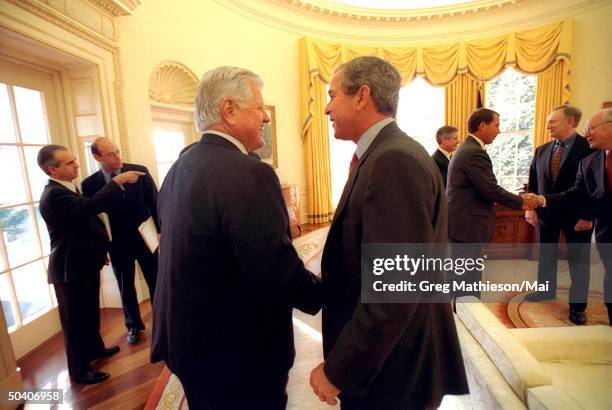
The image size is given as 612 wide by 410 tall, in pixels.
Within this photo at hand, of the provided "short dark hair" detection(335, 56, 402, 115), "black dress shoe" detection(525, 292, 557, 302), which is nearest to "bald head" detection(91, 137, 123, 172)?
"short dark hair" detection(335, 56, 402, 115)

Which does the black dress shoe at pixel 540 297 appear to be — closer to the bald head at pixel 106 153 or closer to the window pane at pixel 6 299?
the bald head at pixel 106 153

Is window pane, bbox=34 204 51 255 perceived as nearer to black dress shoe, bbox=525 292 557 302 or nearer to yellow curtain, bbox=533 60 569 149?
black dress shoe, bbox=525 292 557 302

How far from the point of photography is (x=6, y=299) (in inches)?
93.0

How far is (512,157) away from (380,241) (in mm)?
7170

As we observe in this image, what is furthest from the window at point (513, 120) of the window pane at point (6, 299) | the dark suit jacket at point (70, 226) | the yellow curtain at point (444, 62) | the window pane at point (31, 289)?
the window pane at point (6, 299)

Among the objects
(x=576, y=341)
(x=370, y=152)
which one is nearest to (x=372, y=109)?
(x=370, y=152)

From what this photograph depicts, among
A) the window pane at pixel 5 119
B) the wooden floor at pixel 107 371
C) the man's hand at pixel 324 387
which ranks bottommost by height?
the wooden floor at pixel 107 371

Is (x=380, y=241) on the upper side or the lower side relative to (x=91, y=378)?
upper

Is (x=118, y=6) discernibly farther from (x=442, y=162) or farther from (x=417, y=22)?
(x=417, y=22)

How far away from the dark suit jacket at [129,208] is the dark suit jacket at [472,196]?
2465mm

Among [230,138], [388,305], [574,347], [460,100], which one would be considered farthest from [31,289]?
[460,100]

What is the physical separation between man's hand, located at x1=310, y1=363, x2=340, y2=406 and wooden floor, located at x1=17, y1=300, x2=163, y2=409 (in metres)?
1.60

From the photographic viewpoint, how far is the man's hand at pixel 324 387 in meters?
0.91

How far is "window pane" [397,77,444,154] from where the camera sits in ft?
22.1
